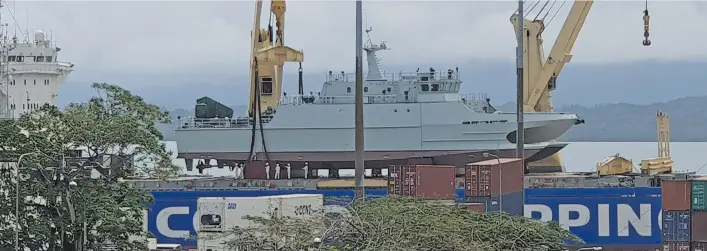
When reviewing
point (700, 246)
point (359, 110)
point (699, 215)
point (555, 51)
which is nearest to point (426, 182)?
point (359, 110)

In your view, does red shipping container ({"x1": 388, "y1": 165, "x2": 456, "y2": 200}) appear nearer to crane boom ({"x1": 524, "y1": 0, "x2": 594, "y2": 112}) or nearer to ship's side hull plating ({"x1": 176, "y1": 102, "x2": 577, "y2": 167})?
ship's side hull plating ({"x1": 176, "y1": 102, "x2": 577, "y2": 167})

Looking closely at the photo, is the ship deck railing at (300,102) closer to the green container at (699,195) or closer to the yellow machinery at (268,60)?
the yellow machinery at (268,60)

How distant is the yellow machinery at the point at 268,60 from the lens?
172 ft

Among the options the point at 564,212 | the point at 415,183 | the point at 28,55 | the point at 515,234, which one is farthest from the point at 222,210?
the point at 28,55

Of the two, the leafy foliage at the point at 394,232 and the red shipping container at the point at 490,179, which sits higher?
the red shipping container at the point at 490,179

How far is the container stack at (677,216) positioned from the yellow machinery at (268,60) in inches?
884

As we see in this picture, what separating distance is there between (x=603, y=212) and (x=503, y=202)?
10285 millimetres

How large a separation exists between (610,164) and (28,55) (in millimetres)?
31354

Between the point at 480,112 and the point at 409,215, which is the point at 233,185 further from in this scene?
the point at 409,215

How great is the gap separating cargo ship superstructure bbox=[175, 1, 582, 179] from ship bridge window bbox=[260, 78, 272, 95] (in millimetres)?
191

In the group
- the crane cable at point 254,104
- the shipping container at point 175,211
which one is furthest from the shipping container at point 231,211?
the crane cable at point 254,104

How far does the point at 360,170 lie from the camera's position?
22.8 m

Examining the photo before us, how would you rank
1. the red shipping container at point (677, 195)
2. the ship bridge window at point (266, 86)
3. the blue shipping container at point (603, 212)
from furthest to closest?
the ship bridge window at point (266, 86) → the blue shipping container at point (603, 212) → the red shipping container at point (677, 195)

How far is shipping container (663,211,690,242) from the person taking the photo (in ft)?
117
